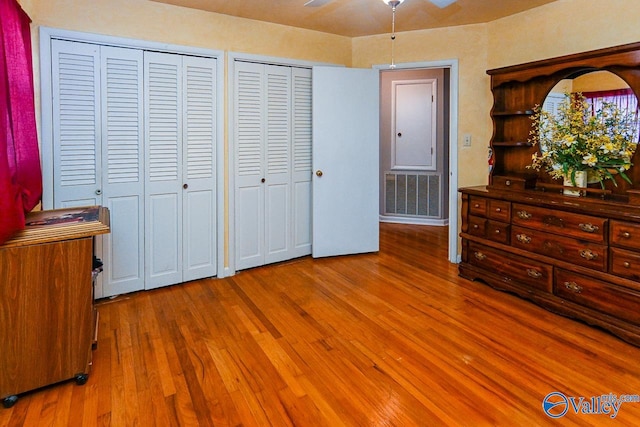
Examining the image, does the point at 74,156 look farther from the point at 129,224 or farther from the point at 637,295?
the point at 637,295

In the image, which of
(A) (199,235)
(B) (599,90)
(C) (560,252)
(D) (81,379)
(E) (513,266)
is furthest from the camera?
(A) (199,235)

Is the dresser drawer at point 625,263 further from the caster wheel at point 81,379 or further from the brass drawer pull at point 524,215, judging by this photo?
the caster wheel at point 81,379

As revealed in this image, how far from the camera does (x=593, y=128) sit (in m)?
2.85

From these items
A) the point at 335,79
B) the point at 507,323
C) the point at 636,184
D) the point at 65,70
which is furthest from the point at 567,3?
the point at 65,70

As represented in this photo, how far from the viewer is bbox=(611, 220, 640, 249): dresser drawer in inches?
92.7

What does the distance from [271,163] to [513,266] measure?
2.38 meters

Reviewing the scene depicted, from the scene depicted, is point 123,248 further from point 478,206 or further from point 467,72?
point 467,72

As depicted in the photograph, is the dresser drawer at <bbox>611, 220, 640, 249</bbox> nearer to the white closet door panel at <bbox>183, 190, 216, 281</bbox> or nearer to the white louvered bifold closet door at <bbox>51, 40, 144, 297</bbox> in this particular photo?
the white closet door panel at <bbox>183, 190, 216, 281</bbox>

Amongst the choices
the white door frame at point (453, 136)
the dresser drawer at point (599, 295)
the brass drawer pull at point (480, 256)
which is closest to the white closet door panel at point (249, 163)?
the white door frame at point (453, 136)

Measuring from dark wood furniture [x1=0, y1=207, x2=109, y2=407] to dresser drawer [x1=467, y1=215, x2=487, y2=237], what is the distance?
2866 millimetres

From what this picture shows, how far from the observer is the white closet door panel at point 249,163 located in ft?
12.2

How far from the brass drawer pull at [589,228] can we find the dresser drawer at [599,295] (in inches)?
12.3

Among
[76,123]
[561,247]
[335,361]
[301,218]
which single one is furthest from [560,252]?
[76,123]

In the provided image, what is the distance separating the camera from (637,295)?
2.36m
